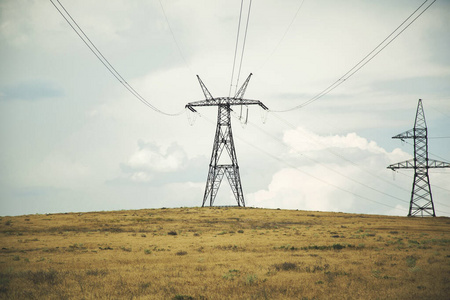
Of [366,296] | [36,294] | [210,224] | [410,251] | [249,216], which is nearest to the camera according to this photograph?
[366,296]

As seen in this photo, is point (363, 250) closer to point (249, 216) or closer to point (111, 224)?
point (249, 216)

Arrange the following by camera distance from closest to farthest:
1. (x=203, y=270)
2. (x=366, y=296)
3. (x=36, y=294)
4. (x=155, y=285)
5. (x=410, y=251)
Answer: (x=366, y=296)
(x=36, y=294)
(x=155, y=285)
(x=203, y=270)
(x=410, y=251)

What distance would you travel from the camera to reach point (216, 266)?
18.2m

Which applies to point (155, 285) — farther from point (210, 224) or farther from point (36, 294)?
point (210, 224)

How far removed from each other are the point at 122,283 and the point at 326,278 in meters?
9.42

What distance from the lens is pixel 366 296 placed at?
1206 centimetres

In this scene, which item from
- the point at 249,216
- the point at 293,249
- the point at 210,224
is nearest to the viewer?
the point at 293,249

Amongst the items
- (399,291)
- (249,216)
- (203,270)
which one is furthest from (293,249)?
(249,216)

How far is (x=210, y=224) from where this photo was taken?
4209cm

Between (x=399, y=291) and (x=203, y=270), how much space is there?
945cm

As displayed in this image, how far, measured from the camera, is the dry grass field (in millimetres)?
12984

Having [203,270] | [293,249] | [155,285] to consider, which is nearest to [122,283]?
[155,285]

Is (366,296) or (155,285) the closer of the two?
(366,296)

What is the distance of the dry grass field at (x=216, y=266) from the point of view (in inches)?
511
